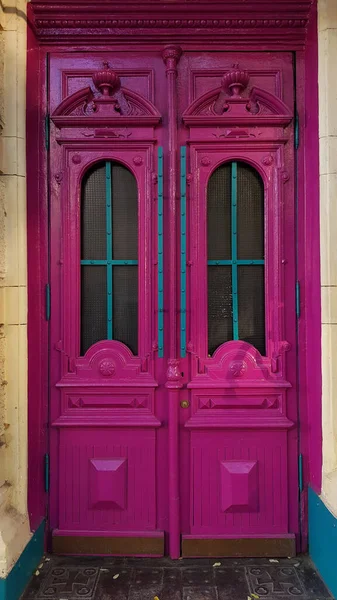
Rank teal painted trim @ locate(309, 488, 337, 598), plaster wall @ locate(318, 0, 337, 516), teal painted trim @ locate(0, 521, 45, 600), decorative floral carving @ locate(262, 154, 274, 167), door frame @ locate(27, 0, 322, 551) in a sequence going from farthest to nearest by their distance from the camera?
decorative floral carving @ locate(262, 154, 274, 167) < door frame @ locate(27, 0, 322, 551) < plaster wall @ locate(318, 0, 337, 516) < teal painted trim @ locate(309, 488, 337, 598) < teal painted trim @ locate(0, 521, 45, 600)

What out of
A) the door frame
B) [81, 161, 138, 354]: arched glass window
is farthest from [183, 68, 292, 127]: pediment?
[81, 161, 138, 354]: arched glass window

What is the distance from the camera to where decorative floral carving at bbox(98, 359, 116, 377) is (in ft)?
10.7

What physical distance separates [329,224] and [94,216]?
5.68 feet

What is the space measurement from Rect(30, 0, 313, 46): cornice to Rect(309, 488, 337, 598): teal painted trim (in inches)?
134

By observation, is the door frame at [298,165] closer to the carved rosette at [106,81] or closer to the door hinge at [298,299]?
the door hinge at [298,299]

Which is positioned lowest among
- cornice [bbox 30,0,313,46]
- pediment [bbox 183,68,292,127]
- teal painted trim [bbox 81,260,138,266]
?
teal painted trim [bbox 81,260,138,266]

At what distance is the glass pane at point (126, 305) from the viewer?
3.32 m

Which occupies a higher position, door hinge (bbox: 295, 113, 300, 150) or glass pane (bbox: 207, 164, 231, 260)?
door hinge (bbox: 295, 113, 300, 150)

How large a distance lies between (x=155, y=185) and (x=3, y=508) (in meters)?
2.49

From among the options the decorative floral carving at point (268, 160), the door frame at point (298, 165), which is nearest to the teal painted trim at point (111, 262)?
the door frame at point (298, 165)

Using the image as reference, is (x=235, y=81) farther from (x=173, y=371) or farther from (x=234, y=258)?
(x=173, y=371)

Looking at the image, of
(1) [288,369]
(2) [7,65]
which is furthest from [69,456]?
(2) [7,65]

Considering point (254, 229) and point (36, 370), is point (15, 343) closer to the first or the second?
point (36, 370)

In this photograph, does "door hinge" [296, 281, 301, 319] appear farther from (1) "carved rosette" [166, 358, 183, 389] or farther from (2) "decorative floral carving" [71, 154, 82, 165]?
(2) "decorative floral carving" [71, 154, 82, 165]
